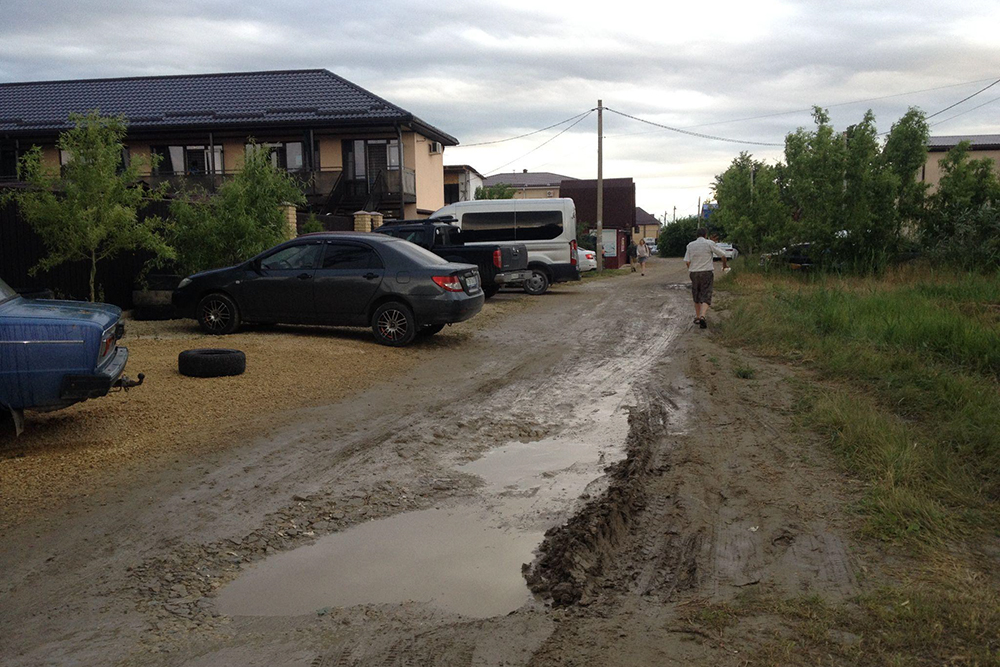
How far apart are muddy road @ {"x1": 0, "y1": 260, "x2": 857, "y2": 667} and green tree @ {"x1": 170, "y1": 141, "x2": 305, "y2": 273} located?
24.1 ft

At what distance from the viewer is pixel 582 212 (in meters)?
60.5

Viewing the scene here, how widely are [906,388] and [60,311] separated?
749 centimetres

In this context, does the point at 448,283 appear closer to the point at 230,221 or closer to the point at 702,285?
the point at 230,221

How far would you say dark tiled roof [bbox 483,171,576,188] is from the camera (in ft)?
284

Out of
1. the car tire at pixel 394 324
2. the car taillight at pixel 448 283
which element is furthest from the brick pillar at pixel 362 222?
the car taillight at pixel 448 283

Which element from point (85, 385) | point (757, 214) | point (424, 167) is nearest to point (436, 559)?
point (85, 385)

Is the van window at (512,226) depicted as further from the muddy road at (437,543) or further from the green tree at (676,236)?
the green tree at (676,236)

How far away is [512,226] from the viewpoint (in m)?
23.7

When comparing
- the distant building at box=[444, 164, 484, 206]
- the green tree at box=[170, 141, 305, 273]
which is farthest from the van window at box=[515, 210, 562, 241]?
the distant building at box=[444, 164, 484, 206]

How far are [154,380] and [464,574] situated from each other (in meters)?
5.64

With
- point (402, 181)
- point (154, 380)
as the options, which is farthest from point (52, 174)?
point (402, 181)

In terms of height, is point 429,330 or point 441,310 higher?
point 441,310

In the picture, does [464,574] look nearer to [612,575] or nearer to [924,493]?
[612,575]

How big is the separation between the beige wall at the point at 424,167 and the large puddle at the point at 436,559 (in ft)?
101
